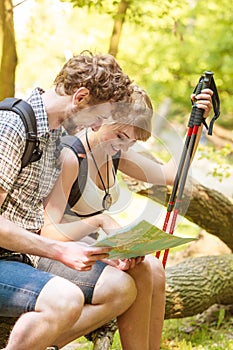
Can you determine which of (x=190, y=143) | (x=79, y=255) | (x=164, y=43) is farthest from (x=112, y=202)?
(x=164, y=43)

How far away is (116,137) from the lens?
10.2 ft

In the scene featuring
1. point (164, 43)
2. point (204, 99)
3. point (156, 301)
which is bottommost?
point (164, 43)

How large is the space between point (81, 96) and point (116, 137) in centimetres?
36

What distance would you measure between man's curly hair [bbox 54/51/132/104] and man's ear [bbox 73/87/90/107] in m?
0.02

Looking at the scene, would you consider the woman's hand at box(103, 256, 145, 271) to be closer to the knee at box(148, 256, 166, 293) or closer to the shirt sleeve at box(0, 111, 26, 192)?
the knee at box(148, 256, 166, 293)

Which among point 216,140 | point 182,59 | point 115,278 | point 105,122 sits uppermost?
point 105,122

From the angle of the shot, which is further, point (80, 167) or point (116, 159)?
point (116, 159)

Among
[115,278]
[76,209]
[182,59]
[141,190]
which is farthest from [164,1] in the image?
[182,59]

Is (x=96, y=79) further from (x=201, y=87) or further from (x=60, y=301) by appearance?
(x=60, y=301)

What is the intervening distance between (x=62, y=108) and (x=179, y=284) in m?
1.71

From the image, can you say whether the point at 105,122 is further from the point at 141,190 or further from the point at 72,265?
the point at 141,190

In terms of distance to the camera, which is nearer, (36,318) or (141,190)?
(36,318)

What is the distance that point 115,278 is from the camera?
113 inches

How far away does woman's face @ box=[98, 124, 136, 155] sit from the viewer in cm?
304
